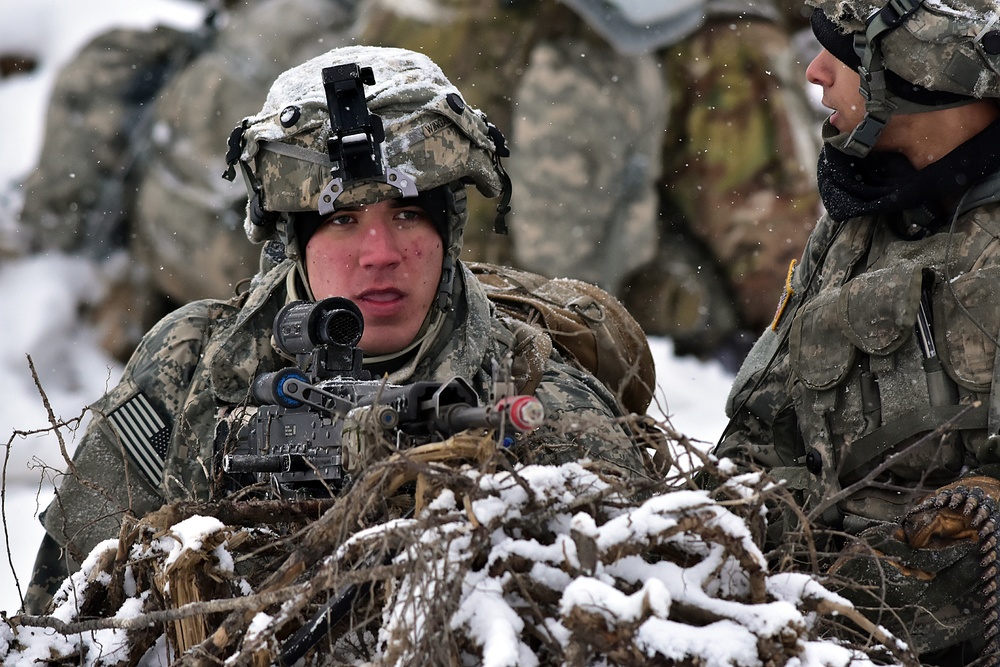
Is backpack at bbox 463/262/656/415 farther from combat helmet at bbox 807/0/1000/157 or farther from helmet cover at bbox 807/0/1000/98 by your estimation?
helmet cover at bbox 807/0/1000/98

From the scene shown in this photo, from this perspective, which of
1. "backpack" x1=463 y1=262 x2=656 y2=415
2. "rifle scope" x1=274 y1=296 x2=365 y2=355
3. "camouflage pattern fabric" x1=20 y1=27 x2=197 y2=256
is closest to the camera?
"rifle scope" x1=274 y1=296 x2=365 y2=355

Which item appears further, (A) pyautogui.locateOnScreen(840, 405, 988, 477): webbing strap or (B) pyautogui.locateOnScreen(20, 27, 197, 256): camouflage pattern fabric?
(B) pyautogui.locateOnScreen(20, 27, 197, 256): camouflage pattern fabric

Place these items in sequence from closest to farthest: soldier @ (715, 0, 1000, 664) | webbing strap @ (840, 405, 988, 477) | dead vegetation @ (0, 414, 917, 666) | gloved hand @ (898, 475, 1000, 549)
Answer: dead vegetation @ (0, 414, 917, 666) → gloved hand @ (898, 475, 1000, 549) → soldier @ (715, 0, 1000, 664) → webbing strap @ (840, 405, 988, 477)

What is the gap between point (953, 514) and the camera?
9.20ft

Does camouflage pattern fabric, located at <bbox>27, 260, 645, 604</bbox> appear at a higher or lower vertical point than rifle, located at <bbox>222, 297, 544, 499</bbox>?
lower

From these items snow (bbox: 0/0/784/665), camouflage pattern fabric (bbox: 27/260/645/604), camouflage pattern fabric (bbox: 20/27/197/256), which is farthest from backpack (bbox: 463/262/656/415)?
camouflage pattern fabric (bbox: 20/27/197/256)

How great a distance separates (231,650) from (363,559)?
33 centimetres

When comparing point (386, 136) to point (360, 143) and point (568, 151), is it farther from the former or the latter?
point (568, 151)

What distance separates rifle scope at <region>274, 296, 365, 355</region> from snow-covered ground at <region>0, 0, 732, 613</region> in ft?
17.2

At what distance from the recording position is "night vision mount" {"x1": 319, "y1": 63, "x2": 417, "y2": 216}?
9.79 feet

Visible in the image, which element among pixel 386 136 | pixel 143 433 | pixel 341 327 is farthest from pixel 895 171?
pixel 143 433

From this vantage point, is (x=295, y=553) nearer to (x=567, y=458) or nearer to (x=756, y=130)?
(x=567, y=458)

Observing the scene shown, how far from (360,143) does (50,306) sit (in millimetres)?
6627

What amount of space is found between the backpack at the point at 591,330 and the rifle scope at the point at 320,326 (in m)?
1.08
